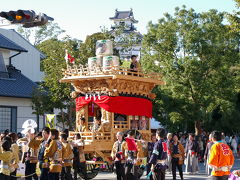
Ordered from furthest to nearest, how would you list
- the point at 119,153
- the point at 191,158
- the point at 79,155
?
the point at 191,158 < the point at 79,155 < the point at 119,153

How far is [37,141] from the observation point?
14.3 meters

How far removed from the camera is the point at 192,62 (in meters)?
32.4

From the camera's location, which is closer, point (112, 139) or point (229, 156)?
point (229, 156)

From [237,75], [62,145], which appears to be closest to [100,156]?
[62,145]

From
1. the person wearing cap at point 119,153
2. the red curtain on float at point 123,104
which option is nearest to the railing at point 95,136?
the red curtain on float at point 123,104

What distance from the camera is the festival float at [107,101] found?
60.3ft

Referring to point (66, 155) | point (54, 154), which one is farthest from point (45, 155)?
point (66, 155)

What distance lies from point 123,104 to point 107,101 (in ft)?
2.32

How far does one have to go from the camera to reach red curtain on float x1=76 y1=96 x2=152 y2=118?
18.8 metres

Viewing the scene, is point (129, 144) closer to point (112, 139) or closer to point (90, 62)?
point (112, 139)

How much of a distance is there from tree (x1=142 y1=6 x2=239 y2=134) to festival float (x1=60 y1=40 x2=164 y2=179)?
12815mm

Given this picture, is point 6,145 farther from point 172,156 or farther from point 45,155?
point 172,156

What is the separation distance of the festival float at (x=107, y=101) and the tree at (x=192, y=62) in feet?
42.0

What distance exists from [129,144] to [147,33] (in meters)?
21.5
